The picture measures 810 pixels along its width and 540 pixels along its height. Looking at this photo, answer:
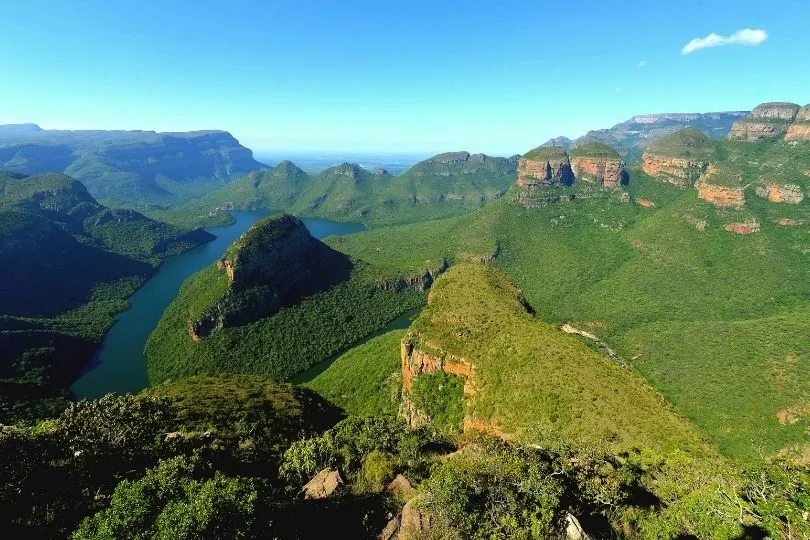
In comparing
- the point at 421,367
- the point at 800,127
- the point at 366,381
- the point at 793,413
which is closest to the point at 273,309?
the point at 366,381

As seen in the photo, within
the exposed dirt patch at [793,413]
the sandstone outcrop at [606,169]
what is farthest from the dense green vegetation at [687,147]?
the exposed dirt patch at [793,413]

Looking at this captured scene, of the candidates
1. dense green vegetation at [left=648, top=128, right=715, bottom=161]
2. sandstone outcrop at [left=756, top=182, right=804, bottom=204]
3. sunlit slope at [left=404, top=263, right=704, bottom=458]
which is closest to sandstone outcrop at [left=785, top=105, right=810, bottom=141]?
dense green vegetation at [left=648, top=128, right=715, bottom=161]

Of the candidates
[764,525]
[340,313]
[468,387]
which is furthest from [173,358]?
[764,525]

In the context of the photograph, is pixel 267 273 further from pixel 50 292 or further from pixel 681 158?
pixel 681 158

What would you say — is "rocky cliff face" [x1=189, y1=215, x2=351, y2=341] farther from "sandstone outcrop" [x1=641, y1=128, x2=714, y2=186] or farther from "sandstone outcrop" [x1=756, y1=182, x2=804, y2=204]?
"sandstone outcrop" [x1=641, y1=128, x2=714, y2=186]

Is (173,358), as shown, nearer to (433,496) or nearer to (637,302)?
(433,496)
